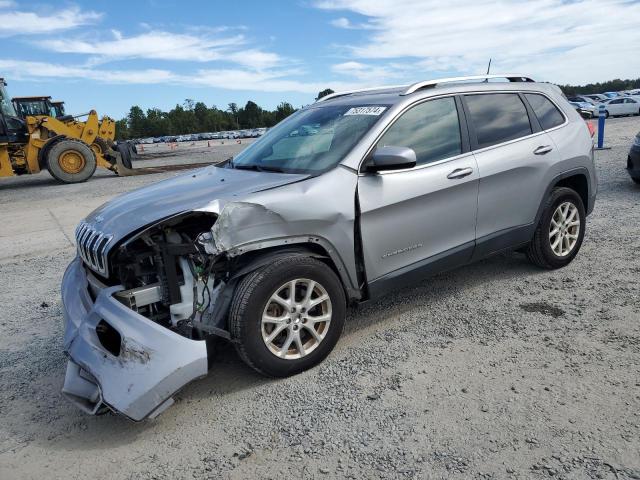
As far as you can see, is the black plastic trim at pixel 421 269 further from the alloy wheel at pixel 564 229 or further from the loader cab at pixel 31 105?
the loader cab at pixel 31 105

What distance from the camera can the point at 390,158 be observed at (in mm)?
3289

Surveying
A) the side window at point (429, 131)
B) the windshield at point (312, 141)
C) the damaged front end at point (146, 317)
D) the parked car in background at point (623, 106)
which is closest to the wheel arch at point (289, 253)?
the damaged front end at point (146, 317)

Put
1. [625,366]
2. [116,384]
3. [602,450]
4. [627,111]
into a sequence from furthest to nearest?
[627,111]
[625,366]
[116,384]
[602,450]

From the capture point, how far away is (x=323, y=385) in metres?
3.11

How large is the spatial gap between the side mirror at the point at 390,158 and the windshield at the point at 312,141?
0.24m

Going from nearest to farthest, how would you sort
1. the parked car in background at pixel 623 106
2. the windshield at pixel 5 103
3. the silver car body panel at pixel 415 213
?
1. the silver car body panel at pixel 415 213
2. the windshield at pixel 5 103
3. the parked car in background at pixel 623 106

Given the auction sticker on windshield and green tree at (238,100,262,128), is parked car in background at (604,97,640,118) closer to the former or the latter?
the auction sticker on windshield

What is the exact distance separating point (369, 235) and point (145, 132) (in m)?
113

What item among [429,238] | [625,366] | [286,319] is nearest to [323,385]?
[286,319]

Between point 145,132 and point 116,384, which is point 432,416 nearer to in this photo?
point 116,384

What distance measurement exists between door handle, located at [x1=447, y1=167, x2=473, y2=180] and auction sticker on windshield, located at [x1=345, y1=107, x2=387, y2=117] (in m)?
0.71

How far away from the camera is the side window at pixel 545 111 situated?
4.62 m

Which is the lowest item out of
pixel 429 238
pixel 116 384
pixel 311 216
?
pixel 116 384

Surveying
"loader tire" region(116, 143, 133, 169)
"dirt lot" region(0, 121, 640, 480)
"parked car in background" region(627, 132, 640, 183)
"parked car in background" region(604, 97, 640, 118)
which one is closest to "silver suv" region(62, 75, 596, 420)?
"dirt lot" region(0, 121, 640, 480)
